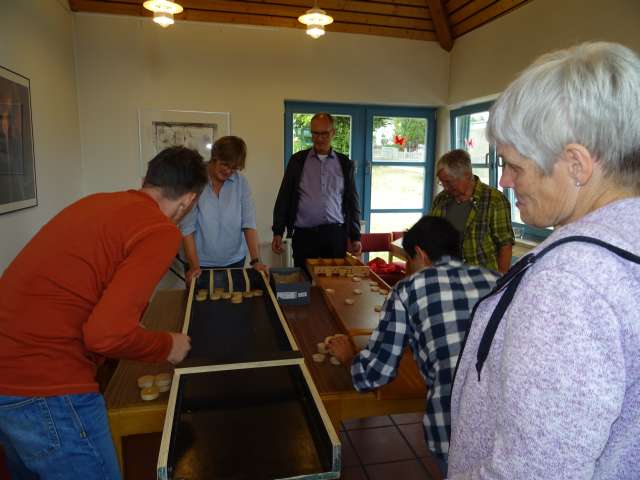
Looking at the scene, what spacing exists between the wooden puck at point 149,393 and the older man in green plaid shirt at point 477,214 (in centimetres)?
184

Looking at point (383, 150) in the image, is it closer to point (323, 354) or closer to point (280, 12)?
point (280, 12)

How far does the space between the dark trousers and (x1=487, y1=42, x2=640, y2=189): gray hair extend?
281 centimetres

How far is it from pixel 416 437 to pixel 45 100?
10.8ft

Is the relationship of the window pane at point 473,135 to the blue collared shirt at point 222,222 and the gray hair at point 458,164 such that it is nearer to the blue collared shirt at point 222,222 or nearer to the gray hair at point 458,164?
the gray hair at point 458,164

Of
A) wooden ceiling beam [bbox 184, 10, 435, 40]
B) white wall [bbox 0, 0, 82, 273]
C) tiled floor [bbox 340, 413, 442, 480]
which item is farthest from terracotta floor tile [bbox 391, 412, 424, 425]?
wooden ceiling beam [bbox 184, 10, 435, 40]

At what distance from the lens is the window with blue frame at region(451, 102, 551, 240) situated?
4.25m

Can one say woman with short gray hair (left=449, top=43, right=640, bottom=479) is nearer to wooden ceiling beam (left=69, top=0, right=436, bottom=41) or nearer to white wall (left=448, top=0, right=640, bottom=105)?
white wall (left=448, top=0, right=640, bottom=105)

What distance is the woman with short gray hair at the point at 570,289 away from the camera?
53cm

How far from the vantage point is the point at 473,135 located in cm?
468

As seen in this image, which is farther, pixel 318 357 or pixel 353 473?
pixel 353 473

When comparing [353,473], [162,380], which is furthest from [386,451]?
[162,380]

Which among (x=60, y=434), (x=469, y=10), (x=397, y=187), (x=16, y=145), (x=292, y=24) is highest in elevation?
(x=469, y=10)

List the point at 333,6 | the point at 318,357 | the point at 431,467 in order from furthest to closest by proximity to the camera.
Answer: the point at 333,6 < the point at 431,467 < the point at 318,357

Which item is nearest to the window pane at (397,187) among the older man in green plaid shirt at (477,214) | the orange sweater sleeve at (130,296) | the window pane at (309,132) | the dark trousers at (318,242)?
the window pane at (309,132)
